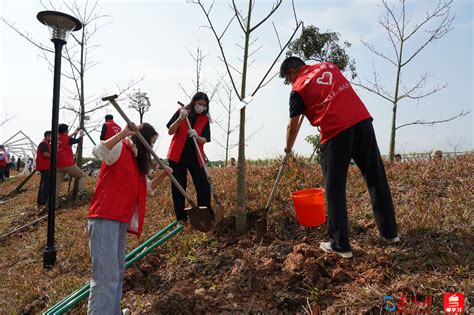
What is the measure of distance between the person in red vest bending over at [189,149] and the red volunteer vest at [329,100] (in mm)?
1565

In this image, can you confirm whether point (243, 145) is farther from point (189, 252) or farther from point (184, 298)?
point (184, 298)

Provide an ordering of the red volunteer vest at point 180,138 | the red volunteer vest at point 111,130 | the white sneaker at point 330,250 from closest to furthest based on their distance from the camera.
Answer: the white sneaker at point 330,250 < the red volunteer vest at point 180,138 < the red volunteer vest at point 111,130

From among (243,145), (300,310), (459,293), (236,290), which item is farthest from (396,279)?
(243,145)

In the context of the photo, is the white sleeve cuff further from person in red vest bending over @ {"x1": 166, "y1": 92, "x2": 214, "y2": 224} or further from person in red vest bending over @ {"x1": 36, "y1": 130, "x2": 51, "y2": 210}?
person in red vest bending over @ {"x1": 36, "y1": 130, "x2": 51, "y2": 210}

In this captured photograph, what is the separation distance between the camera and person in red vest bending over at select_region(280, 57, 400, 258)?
308cm

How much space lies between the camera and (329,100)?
3.14 metres

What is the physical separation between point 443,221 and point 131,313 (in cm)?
300

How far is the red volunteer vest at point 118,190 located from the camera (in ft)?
8.90

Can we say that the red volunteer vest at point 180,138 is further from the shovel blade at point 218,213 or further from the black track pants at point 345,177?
the black track pants at point 345,177

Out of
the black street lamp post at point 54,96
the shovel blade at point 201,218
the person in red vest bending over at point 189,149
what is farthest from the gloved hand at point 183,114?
the black street lamp post at point 54,96

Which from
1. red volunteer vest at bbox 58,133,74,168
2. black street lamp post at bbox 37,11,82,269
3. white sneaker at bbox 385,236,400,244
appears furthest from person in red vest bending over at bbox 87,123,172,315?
red volunteer vest at bbox 58,133,74,168

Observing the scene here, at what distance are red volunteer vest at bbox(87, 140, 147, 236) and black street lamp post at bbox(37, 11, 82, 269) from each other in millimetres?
2593

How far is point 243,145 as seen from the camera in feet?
13.7

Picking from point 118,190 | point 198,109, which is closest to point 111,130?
point 198,109
